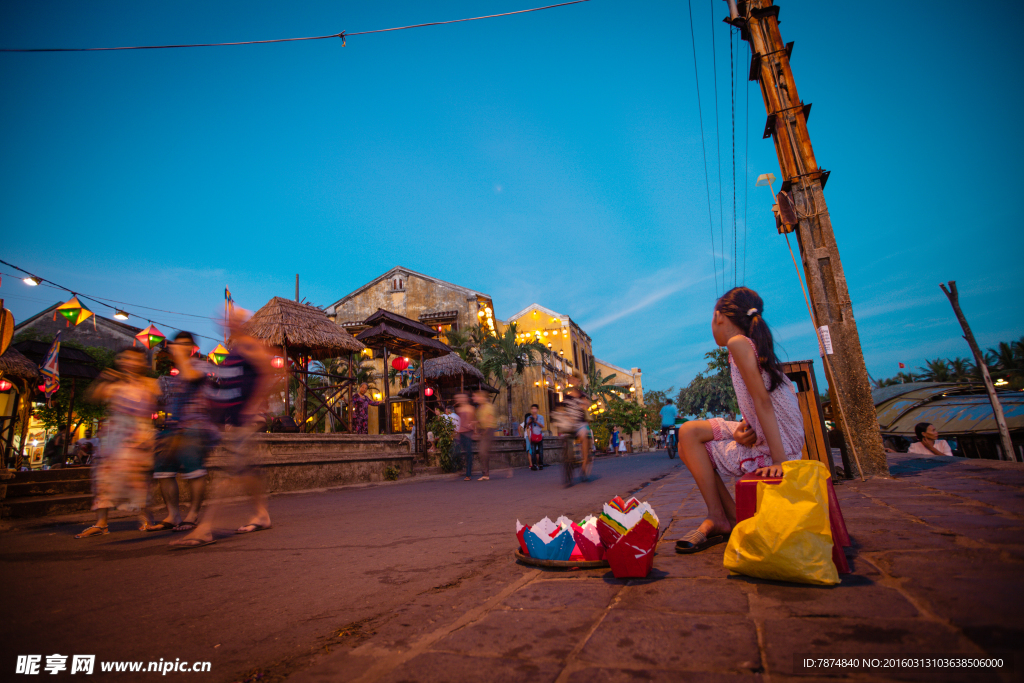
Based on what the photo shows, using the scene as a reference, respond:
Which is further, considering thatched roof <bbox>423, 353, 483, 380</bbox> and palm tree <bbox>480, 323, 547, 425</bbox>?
palm tree <bbox>480, 323, 547, 425</bbox>

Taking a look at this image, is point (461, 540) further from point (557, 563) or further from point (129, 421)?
point (129, 421)

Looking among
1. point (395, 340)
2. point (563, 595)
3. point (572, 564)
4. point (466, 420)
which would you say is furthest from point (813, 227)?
point (395, 340)

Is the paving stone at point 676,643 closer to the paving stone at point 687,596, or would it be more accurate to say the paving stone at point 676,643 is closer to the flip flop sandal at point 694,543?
the paving stone at point 687,596

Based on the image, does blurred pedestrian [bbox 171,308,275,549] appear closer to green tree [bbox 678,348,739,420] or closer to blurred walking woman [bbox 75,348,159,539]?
blurred walking woman [bbox 75,348,159,539]

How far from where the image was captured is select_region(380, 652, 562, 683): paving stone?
1.34m

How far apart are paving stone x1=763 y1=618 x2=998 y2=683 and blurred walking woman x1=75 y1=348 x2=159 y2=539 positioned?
18.1 feet

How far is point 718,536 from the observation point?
9.12ft

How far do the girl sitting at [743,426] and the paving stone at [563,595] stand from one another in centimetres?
66

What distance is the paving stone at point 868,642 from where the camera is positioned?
1.16 meters

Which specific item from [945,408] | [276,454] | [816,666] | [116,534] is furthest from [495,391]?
[816,666]

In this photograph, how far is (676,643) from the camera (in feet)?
4.74

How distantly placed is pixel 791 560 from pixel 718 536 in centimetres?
104

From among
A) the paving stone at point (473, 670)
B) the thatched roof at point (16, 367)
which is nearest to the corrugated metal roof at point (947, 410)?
the paving stone at point (473, 670)

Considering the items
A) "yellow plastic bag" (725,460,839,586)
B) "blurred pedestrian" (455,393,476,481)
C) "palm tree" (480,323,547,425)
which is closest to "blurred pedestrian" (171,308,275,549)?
"yellow plastic bag" (725,460,839,586)
